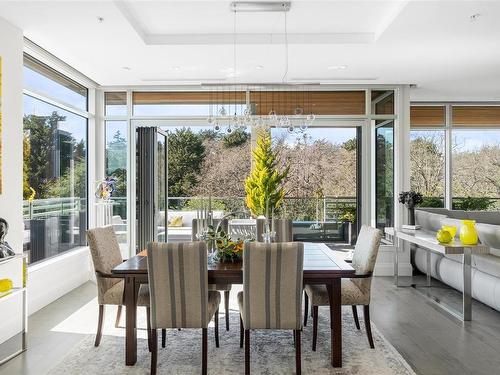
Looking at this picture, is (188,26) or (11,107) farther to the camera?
(188,26)

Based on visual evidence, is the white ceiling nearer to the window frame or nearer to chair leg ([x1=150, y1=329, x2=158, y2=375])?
the window frame

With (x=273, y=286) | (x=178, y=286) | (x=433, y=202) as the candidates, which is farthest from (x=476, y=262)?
(x=178, y=286)

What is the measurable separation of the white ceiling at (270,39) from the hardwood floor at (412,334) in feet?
8.95

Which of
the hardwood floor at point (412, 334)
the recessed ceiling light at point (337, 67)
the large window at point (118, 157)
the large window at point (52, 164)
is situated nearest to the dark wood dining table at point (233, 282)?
the hardwood floor at point (412, 334)

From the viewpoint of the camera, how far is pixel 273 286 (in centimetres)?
264

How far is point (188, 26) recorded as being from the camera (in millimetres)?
3982

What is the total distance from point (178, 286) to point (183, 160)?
4.38 m

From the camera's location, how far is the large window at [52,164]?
430cm

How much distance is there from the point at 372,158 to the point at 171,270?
14.2 feet

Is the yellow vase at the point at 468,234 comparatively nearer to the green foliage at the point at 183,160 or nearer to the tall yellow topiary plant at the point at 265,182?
the tall yellow topiary plant at the point at 265,182

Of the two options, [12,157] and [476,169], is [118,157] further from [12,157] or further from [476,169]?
[476,169]

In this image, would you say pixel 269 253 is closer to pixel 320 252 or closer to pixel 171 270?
pixel 171 270

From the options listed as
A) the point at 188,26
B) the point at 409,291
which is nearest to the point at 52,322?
the point at 188,26

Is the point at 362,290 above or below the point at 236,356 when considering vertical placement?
above
